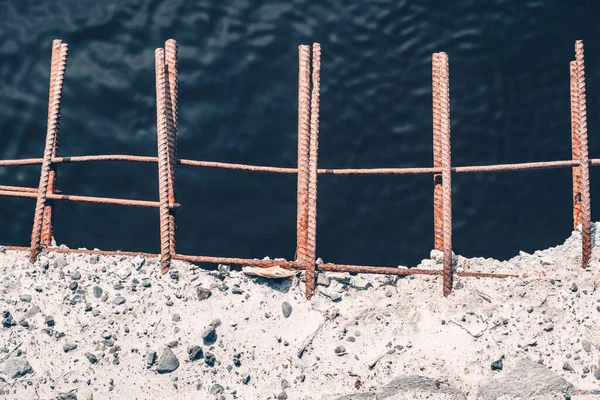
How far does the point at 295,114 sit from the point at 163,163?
2.80 m

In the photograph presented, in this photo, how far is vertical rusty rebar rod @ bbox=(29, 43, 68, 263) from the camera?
664 cm

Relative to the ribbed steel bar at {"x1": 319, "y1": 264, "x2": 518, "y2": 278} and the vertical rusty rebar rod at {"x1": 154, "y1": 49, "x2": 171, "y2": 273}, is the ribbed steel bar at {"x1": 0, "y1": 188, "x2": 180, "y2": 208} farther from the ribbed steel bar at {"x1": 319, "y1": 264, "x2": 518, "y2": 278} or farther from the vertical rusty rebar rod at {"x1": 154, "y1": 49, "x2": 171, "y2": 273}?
the ribbed steel bar at {"x1": 319, "y1": 264, "x2": 518, "y2": 278}

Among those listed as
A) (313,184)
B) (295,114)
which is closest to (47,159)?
(313,184)

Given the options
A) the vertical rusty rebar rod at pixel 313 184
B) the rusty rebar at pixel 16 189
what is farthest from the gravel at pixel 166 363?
the rusty rebar at pixel 16 189

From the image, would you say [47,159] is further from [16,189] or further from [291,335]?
[291,335]

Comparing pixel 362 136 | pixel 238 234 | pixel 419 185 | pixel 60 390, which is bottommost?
pixel 60 390

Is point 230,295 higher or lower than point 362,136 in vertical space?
lower

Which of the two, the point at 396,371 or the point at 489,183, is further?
the point at 489,183

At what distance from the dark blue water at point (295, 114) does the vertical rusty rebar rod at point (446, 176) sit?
227cm

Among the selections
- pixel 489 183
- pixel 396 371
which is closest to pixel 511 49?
pixel 489 183

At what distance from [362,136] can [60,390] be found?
15.7 feet

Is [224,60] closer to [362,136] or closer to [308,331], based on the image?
[362,136]

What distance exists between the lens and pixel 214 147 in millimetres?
9047

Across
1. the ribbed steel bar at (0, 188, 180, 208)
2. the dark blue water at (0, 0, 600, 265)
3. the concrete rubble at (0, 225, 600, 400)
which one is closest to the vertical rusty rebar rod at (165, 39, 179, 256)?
the ribbed steel bar at (0, 188, 180, 208)
